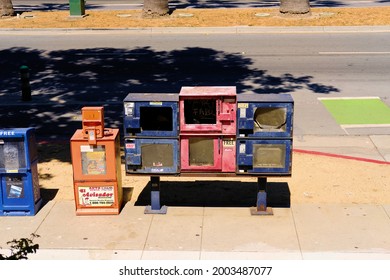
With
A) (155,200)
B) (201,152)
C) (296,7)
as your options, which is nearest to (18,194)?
(155,200)

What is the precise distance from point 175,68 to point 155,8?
325 inches

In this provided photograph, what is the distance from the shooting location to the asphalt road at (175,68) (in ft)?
48.1

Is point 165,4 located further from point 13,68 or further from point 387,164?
point 387,164

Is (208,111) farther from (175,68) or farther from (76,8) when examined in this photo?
(76,8)

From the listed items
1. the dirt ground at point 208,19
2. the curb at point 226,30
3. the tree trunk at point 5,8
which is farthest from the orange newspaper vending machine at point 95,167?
the tree trunk at point 5,8

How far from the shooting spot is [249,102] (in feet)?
27.7

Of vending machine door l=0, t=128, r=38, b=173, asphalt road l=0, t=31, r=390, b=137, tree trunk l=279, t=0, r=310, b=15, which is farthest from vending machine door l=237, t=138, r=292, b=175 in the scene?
tree trunk l=279, t=0, r=310, b=15

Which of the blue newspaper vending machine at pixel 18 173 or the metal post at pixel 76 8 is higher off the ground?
the metal post at pixel 76 8

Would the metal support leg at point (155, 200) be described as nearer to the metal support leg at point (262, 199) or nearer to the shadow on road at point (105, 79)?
the metal support leg at point (262, 199)

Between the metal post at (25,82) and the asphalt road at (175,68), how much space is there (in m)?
0.20

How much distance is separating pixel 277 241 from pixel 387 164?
3649mm

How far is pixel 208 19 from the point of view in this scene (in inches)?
1025

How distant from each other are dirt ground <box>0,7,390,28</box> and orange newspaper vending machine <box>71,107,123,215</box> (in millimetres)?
16508

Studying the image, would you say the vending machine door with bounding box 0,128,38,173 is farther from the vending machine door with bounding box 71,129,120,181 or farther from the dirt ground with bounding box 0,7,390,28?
the dirt ground with bounding box 0,7,390,28
